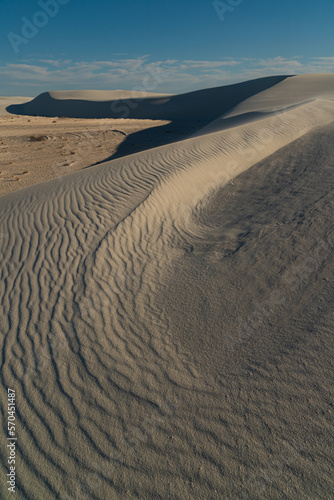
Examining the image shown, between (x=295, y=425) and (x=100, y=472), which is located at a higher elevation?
(x=295, y=425)

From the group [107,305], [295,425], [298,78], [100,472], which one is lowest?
[100,472]

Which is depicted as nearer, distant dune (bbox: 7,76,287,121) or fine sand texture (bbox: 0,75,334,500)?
fine sand texture (bbox: 0,75,334,500)

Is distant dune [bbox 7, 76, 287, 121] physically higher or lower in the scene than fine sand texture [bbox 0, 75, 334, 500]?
higher

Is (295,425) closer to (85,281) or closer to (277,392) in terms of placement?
(277,392)

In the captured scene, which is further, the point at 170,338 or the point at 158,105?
the point at 158,105

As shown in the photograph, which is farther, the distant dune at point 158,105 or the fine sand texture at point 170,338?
the distant dune at point 158,105

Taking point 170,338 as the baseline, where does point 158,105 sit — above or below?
above

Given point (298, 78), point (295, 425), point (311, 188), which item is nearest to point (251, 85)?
point (298, 78)

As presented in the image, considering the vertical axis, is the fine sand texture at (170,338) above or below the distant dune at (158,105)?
below
